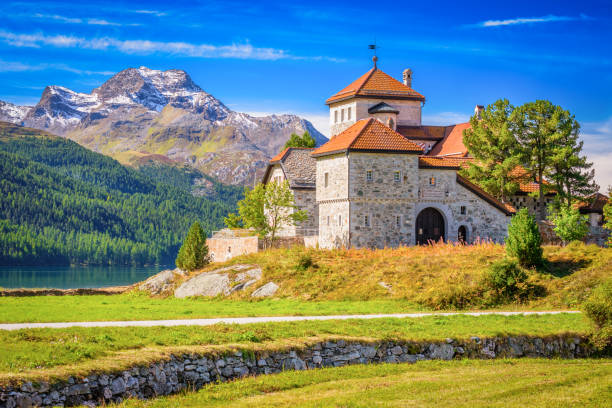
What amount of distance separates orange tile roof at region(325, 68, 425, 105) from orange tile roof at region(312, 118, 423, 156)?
12.4 meters

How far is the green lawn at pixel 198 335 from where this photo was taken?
15.2m

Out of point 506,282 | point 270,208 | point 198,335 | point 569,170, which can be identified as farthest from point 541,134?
point 198,335

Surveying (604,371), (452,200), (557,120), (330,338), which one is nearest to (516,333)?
(604,371)

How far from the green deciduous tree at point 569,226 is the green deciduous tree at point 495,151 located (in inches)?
175

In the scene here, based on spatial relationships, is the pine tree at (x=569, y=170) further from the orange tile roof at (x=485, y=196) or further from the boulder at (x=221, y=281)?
the boulder at (x=221, y=281)

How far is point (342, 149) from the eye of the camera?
45375mm

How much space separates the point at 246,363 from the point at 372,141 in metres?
30.1

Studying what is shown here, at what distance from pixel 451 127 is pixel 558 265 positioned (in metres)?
33.0

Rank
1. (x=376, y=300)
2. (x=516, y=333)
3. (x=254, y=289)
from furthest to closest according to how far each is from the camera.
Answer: (x=254, y=289) → (x=376, y=300) → (x=516, y=333)

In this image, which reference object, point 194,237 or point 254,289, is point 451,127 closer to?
point 194,237

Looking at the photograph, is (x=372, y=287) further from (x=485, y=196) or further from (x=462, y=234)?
(x=485, y=196)

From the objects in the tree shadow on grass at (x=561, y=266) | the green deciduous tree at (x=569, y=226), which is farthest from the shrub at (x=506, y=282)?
the green deciduous tree at (x=569, y=226)

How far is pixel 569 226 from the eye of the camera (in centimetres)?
4978

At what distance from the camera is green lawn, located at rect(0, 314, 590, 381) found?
599 inches
